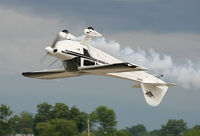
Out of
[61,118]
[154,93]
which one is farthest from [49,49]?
[61,118]

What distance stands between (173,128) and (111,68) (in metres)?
113

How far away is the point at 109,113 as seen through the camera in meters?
113

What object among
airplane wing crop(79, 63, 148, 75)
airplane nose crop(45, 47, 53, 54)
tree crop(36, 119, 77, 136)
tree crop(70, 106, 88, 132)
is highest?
tree crop(70, 106, 88, 132)

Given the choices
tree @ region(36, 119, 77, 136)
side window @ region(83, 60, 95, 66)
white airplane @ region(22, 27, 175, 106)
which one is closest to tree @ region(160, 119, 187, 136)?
tree @ region(36, 119, 77, 136)

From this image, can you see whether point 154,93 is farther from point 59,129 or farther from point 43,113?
point 43,113

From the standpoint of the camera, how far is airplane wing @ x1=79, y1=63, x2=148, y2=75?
4453cm

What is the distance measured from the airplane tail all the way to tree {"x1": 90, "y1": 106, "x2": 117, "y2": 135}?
171 feet

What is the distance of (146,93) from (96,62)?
29.9 ft

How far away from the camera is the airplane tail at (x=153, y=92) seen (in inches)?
2135

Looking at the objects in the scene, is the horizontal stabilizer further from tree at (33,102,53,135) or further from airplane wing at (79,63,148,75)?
tree at (33,102,53,135)

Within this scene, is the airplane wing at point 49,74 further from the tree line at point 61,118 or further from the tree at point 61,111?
the tree at point 61,111

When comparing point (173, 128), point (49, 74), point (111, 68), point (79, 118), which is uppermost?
point (173, 128)

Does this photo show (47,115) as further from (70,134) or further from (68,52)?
(68,52)

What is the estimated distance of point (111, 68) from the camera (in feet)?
152
